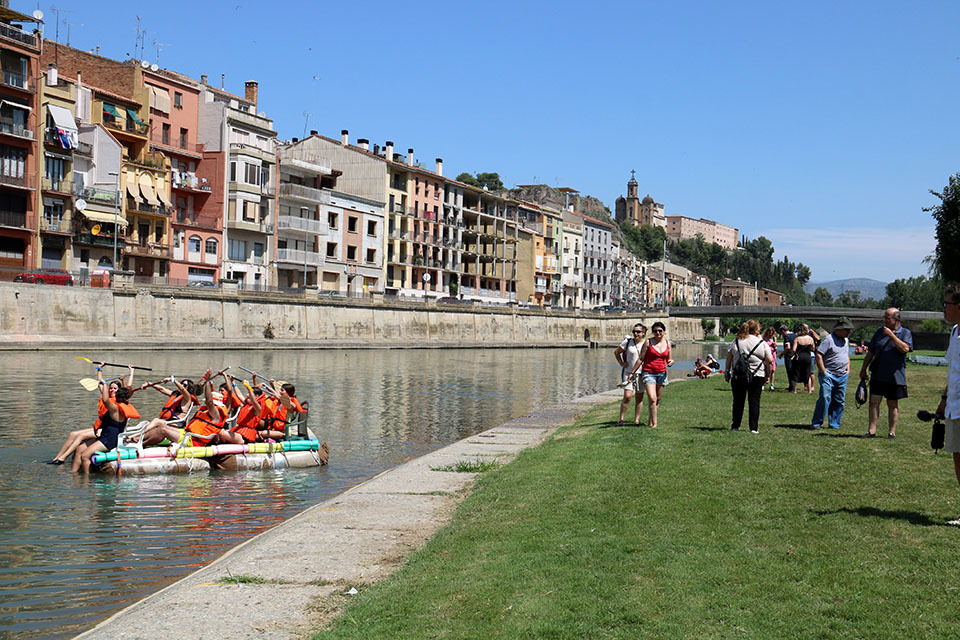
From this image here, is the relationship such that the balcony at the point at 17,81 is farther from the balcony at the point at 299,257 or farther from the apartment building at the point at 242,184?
the balcony at the point at 299,257

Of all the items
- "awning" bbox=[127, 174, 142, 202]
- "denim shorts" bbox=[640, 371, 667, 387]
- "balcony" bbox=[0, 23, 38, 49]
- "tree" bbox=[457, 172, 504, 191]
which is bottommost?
"denim shorts" bbox=[640, 371, 667, 387]

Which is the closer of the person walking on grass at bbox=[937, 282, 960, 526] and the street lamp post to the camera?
the person walking on grass at bbox=[937, 282, 960, 526]

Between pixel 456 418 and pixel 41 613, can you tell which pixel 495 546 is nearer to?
pixel 41 613

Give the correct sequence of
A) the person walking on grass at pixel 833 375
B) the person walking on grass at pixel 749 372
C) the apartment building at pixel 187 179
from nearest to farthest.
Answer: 1. the person walking on grass at pixel 749 372
2. the person walking on grass at pixel 833 375
3. the apartment building at pixel 187 179

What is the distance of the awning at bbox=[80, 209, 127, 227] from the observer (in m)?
56.4

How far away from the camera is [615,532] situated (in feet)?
27.3

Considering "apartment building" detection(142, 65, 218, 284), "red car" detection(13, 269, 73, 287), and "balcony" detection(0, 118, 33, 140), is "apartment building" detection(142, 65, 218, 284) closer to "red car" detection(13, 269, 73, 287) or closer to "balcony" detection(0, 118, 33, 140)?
"balcony" detection(0, 118, 33, 140)

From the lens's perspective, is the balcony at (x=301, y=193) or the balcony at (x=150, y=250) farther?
the balcony at (x=301, y=193)

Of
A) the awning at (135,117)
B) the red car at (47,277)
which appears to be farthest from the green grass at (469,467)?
the awning at (135,117)

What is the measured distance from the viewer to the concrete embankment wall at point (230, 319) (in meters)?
45.6

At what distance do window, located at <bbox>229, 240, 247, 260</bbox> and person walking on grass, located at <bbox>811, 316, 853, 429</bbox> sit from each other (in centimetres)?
5889

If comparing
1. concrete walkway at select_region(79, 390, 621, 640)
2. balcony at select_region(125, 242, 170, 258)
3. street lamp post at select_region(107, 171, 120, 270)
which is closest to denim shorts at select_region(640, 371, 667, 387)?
concrete walkway at select_region(79, 390, 621, 640)

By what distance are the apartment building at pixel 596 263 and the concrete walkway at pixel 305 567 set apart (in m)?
127

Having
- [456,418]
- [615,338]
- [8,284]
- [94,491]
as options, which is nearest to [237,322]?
[8,284]
